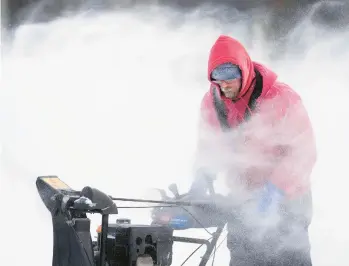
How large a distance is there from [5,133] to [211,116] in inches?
72.9

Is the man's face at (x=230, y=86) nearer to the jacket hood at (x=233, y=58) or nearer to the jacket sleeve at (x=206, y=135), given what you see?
the jacket hood at (x=233, y=58)

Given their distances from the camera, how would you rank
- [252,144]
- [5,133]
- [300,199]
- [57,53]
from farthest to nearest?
1. [57,53]
2. [5,133]
3. [252,144]
4. [300,199]

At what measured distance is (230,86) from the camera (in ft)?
9.31

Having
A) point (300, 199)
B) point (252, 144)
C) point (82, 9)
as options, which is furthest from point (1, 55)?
point (300, 199)

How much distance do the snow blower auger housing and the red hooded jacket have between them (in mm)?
642

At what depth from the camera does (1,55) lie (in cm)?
432

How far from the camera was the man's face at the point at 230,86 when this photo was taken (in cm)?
282

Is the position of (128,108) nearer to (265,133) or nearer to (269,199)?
(265,133)

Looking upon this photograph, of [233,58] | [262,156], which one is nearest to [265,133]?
[262,156]

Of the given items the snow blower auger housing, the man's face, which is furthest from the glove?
the man's face

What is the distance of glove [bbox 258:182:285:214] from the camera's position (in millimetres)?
2549

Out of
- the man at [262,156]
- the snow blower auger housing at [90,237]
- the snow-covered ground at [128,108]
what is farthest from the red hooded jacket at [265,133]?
the snow-covered ground at [128,108]

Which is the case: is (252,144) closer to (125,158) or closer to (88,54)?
(125,158)

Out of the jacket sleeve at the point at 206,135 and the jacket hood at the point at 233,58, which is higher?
the jacket hood at the point at 233,58
